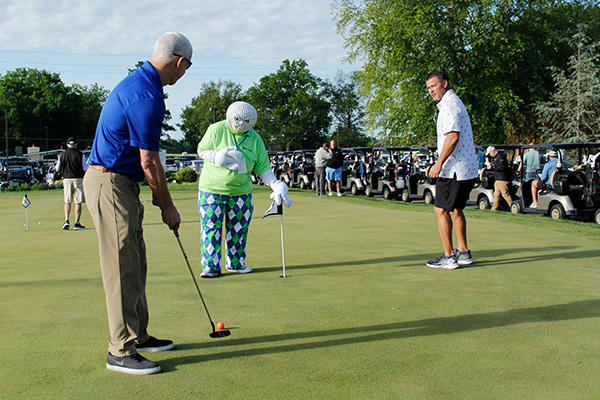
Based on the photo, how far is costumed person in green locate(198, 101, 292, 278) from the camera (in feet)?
19.9

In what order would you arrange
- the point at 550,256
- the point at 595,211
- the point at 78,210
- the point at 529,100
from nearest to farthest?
the point at 550,256 < the point at 78,210 < the point at 595,211 < the point at 529,100

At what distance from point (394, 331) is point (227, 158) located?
110 inches

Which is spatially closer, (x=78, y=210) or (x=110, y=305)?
(x=110, y=305)

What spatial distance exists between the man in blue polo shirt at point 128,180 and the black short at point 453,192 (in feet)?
12.3

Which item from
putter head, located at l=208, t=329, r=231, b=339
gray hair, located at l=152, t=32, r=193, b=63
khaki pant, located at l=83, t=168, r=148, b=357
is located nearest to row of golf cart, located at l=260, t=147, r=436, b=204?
putter head, located at l=208, t=329, r=231, b=339

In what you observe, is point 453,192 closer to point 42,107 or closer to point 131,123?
point 131,123

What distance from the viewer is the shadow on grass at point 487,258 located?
6633 mm

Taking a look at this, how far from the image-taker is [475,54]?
32.7 meters

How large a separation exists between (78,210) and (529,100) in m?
31.0

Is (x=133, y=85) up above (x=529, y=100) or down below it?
below

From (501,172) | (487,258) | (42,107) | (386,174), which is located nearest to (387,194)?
(386,174)

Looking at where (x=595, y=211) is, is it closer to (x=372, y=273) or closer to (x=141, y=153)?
(x=372, y=273)

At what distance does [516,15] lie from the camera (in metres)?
32.7

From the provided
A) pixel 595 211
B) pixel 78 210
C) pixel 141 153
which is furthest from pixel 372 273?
pixel 595 211
